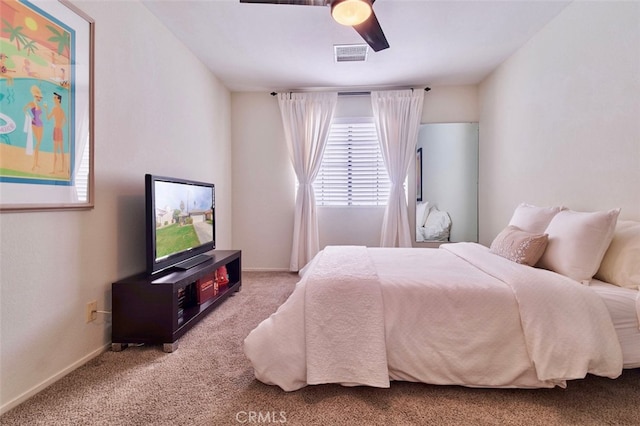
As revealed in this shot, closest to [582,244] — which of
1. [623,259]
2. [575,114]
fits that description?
[623,259]

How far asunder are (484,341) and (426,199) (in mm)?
2538

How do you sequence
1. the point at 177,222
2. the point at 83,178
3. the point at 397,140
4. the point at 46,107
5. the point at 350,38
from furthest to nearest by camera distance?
the point at 397,140, the point at 350,38, the point at 177,222, the point at 83,178, the point at 46,107

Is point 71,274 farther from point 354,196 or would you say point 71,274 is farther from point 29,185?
point 354,196

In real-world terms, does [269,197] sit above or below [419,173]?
below

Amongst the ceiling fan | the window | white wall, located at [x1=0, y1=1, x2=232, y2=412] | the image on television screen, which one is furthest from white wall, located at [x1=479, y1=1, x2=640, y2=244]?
white wall, located at [x1=0, y1=1, x2=232, y2=412]

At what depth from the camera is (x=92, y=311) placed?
5.72 feet

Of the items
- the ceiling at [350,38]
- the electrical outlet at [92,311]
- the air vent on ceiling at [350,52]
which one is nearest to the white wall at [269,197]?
the ceiling at [350,38]

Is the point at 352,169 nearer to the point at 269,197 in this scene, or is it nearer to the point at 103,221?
the point at 269,197

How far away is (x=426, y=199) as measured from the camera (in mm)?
3684

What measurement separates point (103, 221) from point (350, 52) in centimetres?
257

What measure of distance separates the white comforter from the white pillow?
2241 mm

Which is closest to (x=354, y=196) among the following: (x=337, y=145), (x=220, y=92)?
(x=337, y=145)

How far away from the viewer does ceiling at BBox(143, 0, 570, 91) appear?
2.17 metres

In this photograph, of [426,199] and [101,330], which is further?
[426,199]
